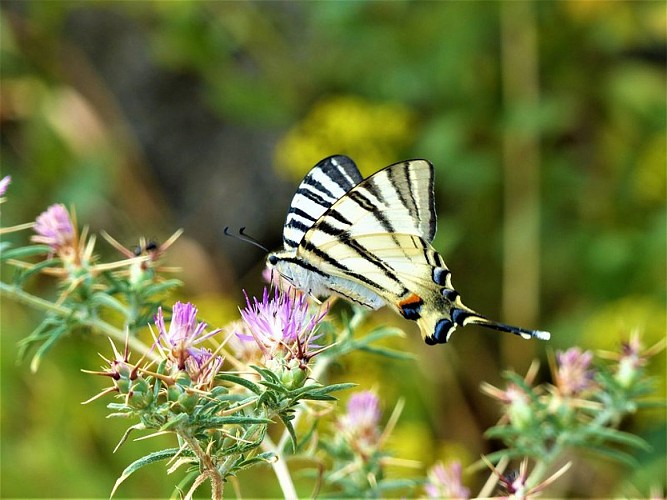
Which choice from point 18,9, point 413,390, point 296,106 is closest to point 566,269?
point 413,390

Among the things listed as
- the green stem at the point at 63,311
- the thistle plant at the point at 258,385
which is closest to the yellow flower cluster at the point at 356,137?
the thistle plant at the point at 258,385

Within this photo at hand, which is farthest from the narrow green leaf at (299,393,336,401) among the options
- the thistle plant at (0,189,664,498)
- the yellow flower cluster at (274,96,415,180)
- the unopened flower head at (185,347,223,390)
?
the yellow flower cluster at (274,96,415,180)

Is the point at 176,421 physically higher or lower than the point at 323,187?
lower

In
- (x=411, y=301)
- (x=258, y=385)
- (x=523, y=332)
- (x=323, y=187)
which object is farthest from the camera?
(x=323, y=187)

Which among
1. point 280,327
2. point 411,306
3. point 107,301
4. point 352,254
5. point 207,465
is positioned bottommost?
point 207,465

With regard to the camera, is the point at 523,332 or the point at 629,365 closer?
the point at 523,332

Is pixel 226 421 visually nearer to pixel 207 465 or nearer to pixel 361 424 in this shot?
pixel 207 465

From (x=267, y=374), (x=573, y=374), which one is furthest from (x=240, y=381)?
(x=573, y=374)

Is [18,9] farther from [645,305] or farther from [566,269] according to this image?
[645,305]
